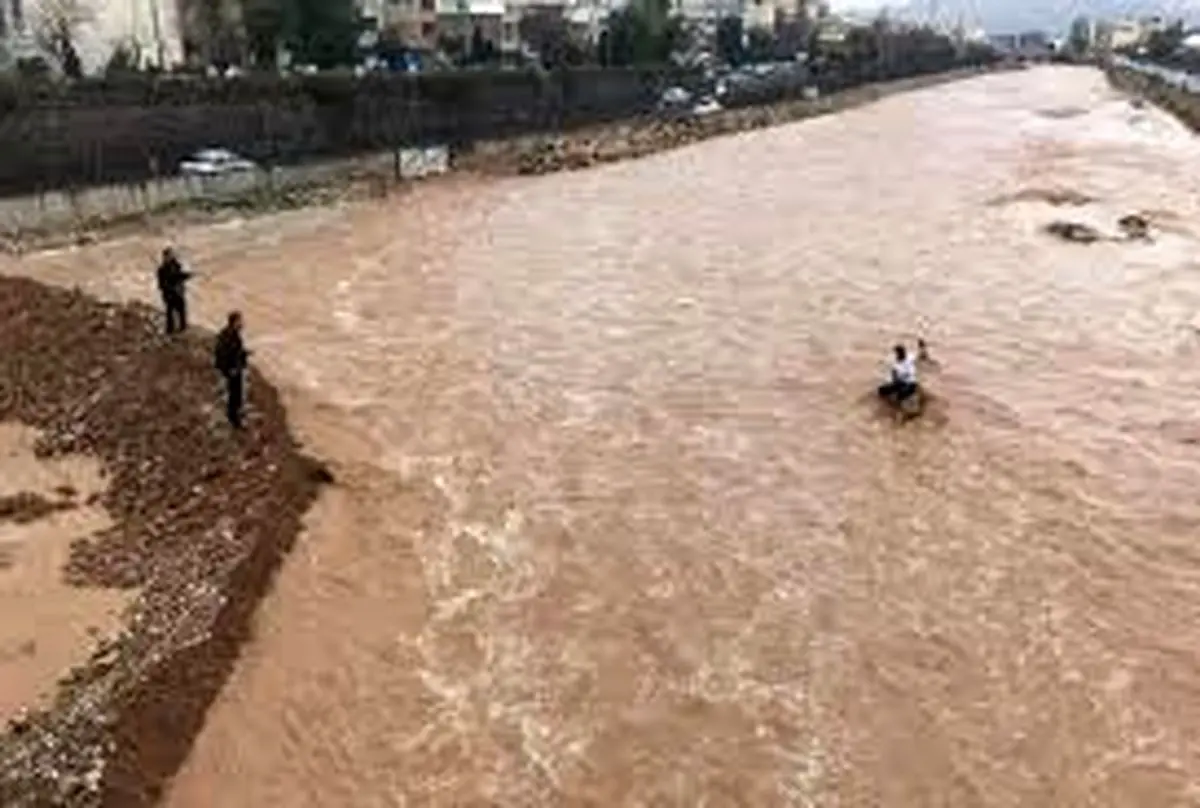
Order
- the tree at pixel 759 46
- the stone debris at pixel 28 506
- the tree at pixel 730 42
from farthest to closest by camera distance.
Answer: the tree at pixel 759 46, the tree at pixel 730 42, the stone debris at pixel 28 506

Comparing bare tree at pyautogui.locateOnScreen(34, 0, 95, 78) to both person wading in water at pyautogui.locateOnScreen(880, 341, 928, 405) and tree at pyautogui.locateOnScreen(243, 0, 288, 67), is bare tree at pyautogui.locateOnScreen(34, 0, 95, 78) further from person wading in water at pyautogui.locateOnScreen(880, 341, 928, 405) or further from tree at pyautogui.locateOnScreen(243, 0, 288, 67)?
person wading in water at pyautogui.locateOnScreen(880, 341, 928, 405)

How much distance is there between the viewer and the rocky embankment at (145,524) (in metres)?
14.4

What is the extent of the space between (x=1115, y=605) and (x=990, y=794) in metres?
4.94

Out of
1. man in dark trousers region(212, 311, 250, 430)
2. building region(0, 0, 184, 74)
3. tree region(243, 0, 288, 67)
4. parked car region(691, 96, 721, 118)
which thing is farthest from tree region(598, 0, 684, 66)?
man in dark trousers region(212, 311, 250, 430)

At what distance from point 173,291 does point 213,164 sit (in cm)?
2328

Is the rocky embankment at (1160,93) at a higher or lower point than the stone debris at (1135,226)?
lower

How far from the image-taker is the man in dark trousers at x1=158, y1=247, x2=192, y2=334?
2752cm

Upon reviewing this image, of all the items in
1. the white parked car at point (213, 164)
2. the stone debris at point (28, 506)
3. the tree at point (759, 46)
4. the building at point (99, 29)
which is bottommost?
the tree at point (759, 46)

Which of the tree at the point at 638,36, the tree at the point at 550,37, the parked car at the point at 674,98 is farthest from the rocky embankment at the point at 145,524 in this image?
the tree at the point at 638,36

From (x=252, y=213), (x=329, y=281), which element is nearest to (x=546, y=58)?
(x=252, y=213)

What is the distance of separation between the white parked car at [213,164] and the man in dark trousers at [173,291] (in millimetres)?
21362

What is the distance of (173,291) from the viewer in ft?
91.5

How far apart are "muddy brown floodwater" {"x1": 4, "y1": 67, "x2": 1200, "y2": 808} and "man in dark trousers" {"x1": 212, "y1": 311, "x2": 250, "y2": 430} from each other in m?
1.42

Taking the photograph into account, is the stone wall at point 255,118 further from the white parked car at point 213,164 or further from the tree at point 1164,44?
the tree at point 1164,44
